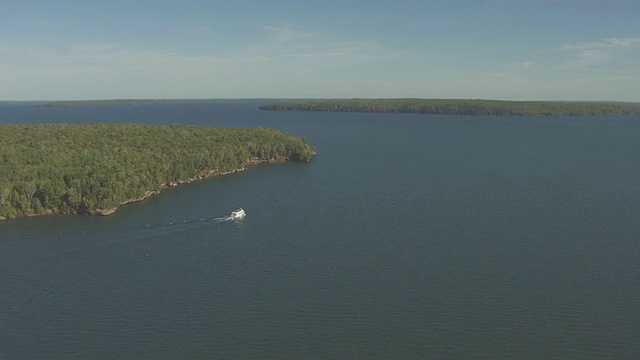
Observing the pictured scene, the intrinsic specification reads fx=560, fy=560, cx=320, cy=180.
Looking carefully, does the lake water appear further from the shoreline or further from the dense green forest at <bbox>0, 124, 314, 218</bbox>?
the dense green forest at <bbox>0, 124, 314, 218</bbox>

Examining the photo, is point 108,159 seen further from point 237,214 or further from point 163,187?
point 237,214

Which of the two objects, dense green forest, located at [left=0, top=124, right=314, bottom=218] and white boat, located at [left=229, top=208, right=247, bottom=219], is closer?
white boat, located at [left=229, top=208, right=247, bottom=219]

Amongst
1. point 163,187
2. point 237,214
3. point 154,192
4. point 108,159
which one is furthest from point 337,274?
point 108,159

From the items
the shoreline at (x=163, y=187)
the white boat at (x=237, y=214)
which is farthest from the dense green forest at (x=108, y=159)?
the white boat at (x=237, y=214)

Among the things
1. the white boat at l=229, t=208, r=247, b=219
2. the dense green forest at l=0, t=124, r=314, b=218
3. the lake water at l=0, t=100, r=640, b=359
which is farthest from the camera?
the dense green forest at l=0, t=124, r=314, b=218

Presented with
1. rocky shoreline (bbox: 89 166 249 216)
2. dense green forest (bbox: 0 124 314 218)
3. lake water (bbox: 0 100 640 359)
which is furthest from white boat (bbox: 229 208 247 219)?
dense green forest (bbox: 0 124 314 218)

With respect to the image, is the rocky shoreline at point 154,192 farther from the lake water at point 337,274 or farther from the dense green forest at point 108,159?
the lake water at point 337,274

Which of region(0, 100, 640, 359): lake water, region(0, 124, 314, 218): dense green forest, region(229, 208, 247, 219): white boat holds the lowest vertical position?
region(0, 100, 640, 359): lake water
